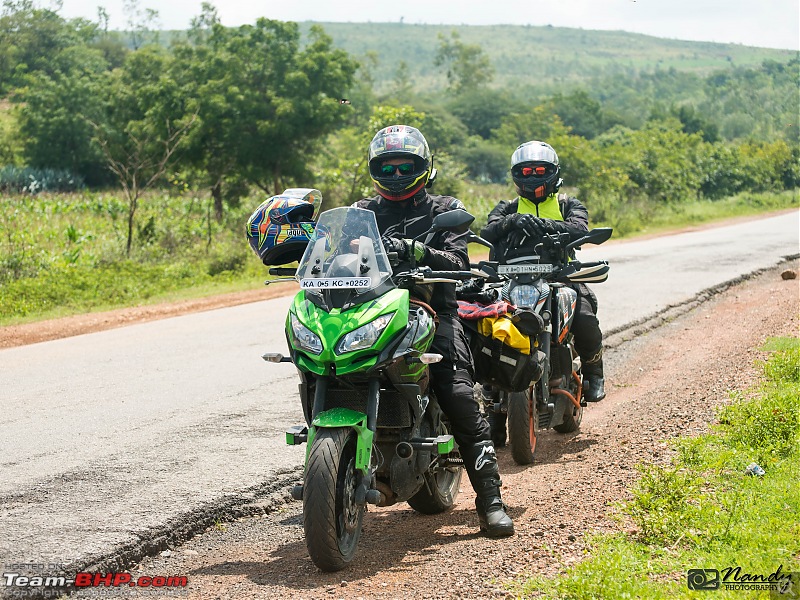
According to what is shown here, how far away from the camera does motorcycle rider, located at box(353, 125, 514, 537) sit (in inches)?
219

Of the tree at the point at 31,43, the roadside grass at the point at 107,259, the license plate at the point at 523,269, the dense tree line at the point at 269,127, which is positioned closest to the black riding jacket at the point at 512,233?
the license plate at the point at 523,269

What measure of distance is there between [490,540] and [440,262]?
1.56 m

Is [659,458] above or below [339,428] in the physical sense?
below

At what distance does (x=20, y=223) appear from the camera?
84.6ft

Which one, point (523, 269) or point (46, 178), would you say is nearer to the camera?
point (523, 269)

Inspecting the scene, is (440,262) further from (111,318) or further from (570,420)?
(111,318)

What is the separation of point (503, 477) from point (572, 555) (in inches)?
82.9

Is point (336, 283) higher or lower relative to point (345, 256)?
lower

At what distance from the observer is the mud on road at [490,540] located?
4809 mm

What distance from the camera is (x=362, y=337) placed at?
15.9ft

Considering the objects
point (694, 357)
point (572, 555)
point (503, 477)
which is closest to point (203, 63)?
point (694, 357)

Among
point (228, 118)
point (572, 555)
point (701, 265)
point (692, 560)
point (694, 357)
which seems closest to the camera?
point (692, 560)

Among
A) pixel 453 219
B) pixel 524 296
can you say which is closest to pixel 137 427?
pixel 524 296

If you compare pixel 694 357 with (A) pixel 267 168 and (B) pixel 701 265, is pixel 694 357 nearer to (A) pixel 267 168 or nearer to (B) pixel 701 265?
(B) pixel 701 265
